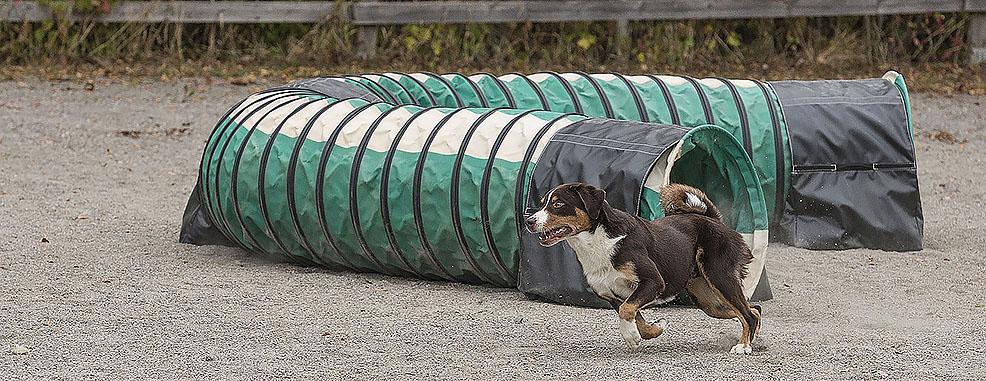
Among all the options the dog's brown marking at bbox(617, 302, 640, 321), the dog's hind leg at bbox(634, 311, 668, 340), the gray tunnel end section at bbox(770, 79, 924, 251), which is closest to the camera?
the dog's brown marking at bbox(617, 302, 640, 321)

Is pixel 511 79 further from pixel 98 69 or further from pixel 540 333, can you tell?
pixel 98 69

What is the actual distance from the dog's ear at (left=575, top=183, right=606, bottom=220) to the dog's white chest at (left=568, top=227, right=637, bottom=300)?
0.27ft

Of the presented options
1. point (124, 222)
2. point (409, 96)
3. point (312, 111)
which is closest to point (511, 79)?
point (409, 96)

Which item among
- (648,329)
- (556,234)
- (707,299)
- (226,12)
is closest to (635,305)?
(648,329)

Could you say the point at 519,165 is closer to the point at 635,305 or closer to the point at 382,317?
the point at 382,317

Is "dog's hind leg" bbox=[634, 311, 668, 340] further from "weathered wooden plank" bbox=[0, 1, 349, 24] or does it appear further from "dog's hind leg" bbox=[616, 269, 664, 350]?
"weathered wooden plank" bbox=[0, 1, 349, 24]

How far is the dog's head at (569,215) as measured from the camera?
5.13 meters

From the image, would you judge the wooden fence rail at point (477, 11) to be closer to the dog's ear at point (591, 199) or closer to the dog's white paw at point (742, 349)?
the dog's white paw at point (742, 349)

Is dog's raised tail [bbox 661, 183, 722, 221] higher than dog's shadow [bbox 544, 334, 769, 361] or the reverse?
higher

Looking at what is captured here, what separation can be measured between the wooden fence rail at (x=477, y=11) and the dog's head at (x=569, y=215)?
10.6 metres

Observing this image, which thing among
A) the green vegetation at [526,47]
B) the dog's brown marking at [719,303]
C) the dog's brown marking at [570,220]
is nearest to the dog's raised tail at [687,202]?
the dog's brown marking at [719,303]

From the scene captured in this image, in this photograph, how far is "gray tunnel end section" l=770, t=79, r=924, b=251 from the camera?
8062 millimetres

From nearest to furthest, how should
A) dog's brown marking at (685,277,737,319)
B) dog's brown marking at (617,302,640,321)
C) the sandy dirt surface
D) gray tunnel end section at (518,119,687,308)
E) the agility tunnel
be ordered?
dog's brown marking at (617,302,640,321), the sandy dirt surface, dog's brown marking at (685,277,737,319), gray tunnel end section at (518,119,687,308), the agility tunnel

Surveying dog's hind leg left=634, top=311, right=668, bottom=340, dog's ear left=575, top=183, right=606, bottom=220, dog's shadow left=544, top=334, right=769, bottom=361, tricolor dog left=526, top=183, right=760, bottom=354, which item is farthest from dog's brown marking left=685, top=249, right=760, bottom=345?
dog's ear left=575, top=183, right=606, bottom=220
